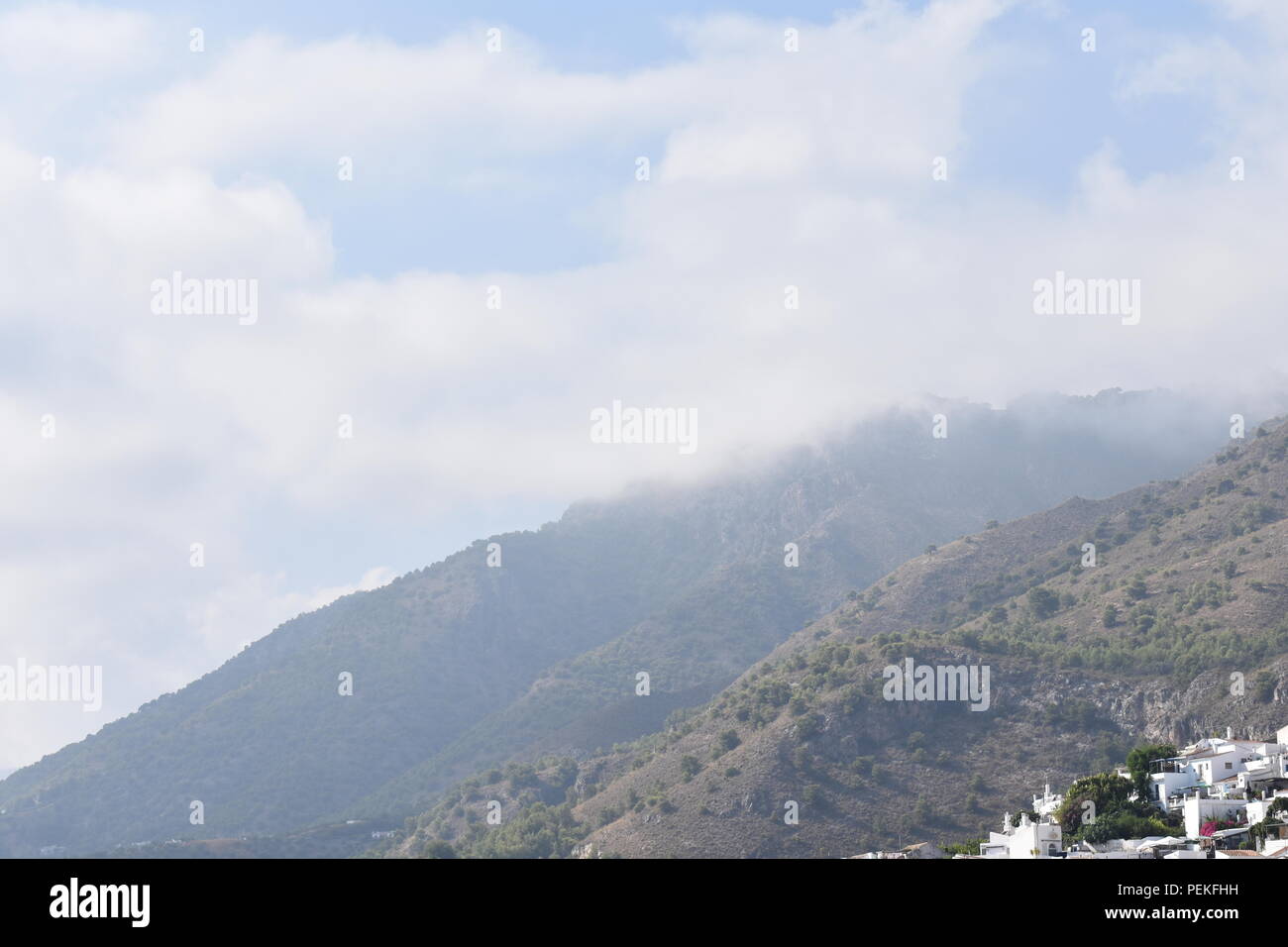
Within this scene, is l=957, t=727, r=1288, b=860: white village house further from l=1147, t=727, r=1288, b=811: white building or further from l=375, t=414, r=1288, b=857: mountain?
l=375, t=414, r=1288, b=857: mountain

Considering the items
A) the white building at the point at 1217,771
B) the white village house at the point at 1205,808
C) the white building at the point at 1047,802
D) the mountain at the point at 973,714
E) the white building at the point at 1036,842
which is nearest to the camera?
the white village house at the point at 1205,808

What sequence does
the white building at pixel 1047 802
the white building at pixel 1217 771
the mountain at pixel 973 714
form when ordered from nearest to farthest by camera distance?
the white building at pixel 1217 771, the white building at pixel 1047 802, the mountain at pixel 973 714

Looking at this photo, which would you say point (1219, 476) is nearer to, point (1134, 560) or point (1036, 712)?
point (1134, 560)

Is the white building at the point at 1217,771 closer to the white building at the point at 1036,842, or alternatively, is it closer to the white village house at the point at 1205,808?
the white village house at the point at 1205,808

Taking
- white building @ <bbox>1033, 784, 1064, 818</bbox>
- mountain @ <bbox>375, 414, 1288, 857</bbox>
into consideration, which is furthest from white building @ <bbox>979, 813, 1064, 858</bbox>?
mountain @ <bbox>375, 414, 1288, 857</bbox>

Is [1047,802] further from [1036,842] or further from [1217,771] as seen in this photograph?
[1036,842]

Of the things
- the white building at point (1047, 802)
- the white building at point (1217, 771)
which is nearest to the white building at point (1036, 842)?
the white building at point (1217, 771)

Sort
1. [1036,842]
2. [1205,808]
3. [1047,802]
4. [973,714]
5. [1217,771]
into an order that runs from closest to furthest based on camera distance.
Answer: [1036,842] < [1205,808] < [1217,771] < [1047,802] < [973,714]

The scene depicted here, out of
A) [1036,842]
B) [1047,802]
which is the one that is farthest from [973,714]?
[1036,842]
